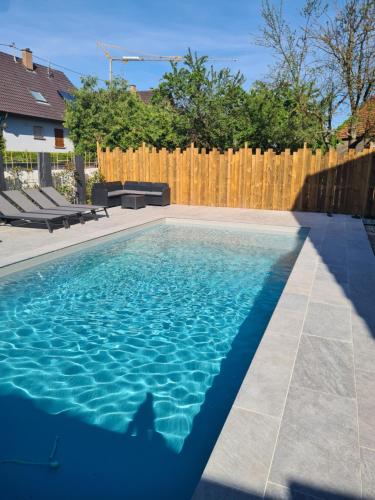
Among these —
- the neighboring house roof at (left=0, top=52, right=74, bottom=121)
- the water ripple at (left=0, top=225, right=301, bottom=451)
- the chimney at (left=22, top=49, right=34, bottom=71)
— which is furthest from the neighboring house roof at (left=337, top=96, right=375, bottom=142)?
the chimney at (left=22, top=49, right=34, bottom=71)

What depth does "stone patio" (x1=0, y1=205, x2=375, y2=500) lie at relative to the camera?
200 cm

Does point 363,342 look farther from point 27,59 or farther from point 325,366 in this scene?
point 27,59

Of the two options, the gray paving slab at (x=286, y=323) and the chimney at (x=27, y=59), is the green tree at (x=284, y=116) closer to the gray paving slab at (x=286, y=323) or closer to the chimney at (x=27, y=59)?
the gray paving slab at (x=286, y=323)

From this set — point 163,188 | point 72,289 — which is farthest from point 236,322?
point 163,188

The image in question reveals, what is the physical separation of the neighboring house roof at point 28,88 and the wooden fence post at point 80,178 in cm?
1377

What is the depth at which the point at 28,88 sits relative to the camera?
90.7 ft

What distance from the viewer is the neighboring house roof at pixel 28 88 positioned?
25000mm

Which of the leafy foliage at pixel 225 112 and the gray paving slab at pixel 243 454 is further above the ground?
the leafy foliage at pixel 225 112

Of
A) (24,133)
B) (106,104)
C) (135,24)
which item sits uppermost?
(135,24)

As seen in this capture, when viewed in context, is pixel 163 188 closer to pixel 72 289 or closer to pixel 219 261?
pixel 219 261

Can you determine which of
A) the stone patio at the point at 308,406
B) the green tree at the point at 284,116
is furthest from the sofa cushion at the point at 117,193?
the stone patio at the point at 308,406

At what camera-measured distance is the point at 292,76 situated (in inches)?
619

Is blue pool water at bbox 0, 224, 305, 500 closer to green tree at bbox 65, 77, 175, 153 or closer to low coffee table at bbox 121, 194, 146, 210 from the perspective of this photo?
low coffee table at bbox 121, 194, 146, 210

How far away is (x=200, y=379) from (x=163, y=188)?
1081 cm
